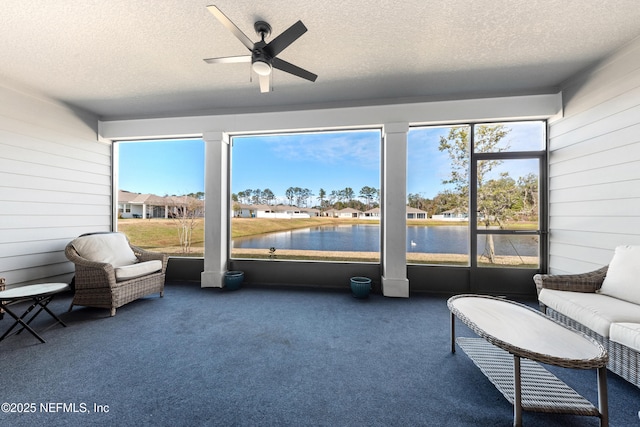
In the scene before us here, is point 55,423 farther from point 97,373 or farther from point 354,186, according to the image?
point 354,186

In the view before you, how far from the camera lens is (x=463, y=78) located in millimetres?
2949

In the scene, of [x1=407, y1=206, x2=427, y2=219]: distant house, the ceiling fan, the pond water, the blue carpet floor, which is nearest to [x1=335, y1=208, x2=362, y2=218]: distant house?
the pond water

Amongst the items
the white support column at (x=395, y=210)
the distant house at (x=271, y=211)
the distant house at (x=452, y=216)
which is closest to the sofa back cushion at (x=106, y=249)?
the distant house at (x=271, y=211)

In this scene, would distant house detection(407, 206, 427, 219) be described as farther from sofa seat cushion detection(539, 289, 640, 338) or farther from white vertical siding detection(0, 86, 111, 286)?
white vertical siding detection(0, 86, 111, 286)

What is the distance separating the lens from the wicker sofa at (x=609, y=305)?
1.57 meters

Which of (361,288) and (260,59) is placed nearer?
(260,59)

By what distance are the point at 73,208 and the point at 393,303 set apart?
504 centimetres

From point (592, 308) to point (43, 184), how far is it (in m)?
6.35

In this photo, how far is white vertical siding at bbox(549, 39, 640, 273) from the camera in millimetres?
2285

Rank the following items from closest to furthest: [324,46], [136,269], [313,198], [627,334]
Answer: [627,334] → [324,46] → [136,269] → [313,198]

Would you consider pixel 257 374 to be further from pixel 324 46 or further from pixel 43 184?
pixel 43 184

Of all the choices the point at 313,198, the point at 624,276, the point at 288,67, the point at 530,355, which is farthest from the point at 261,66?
the point at 624,276

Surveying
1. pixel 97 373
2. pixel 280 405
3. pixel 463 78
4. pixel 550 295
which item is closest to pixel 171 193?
pixel 97 373

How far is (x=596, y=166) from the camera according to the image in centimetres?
261
